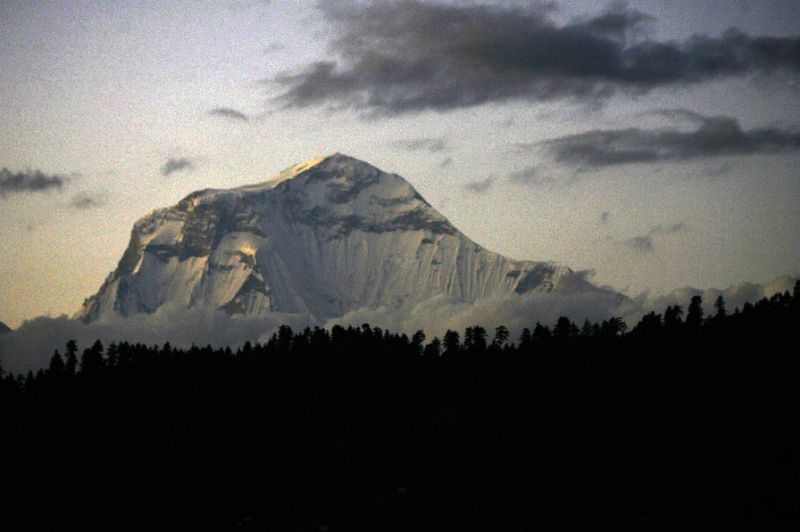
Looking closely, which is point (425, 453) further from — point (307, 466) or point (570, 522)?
point (570, 522)

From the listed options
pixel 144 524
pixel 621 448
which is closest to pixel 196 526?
pixel 144 524

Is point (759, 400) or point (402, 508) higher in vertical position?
point (759, 400)

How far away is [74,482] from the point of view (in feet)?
628

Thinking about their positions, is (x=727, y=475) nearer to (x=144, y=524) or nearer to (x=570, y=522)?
(x=570, y=522)

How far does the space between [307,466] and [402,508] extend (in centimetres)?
3270

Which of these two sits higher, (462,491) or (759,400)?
(759,400)

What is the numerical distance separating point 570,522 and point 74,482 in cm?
7308

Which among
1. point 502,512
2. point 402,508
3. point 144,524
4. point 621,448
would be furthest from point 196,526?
point 621,448

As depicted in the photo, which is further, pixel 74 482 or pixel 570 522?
pixel 74 482

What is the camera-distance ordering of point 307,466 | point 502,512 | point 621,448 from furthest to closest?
point 307,466 → point 621,448 → point 502,512

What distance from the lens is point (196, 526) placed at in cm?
16662

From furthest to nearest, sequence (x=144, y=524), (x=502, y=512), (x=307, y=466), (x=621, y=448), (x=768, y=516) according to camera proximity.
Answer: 1. (x=307, y=466)
2. (x=621, y=448)
3. (x=144, y=524)
4. (x=502, y=512)
5. (x=768, y=516)

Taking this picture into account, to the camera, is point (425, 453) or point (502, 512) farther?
point (425, 453)

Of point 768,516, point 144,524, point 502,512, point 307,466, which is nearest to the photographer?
point 768,516
